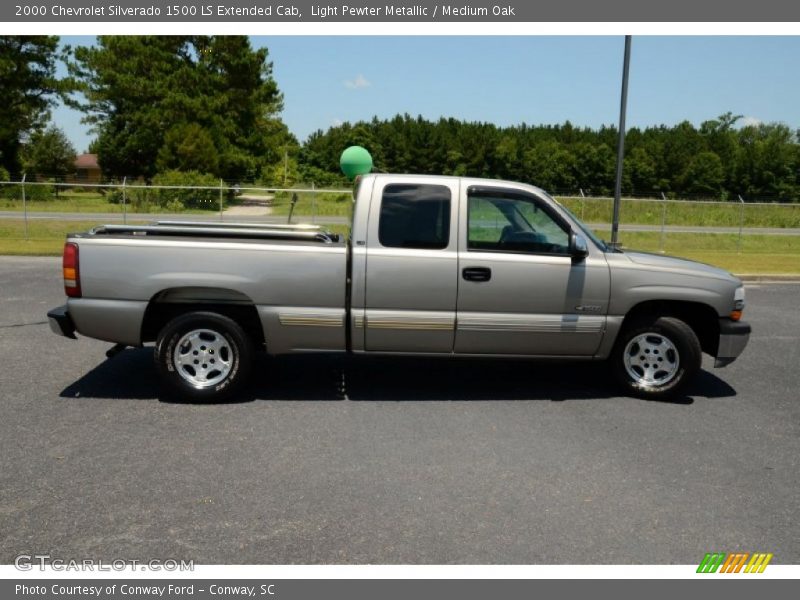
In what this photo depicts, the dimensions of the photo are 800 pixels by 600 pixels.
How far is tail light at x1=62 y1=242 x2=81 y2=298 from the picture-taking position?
579 centimetres

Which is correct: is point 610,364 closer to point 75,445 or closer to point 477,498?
point 477,498

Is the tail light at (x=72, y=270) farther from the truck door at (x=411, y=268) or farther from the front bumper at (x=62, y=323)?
the truck door at (x=411, y=268)

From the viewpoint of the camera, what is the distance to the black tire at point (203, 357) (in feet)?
19.5

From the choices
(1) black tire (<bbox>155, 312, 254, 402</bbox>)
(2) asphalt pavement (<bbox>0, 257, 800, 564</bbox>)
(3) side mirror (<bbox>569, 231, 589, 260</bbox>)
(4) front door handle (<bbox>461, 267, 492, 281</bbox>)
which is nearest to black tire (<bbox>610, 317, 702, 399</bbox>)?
(2) asphalt pavement (<bbox>0, 257, 800, 564</bbox>)

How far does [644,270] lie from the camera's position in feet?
20.5

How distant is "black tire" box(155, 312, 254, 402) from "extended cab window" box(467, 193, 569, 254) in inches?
85.0

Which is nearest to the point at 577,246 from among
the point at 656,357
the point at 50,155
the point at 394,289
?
the point at 656,357

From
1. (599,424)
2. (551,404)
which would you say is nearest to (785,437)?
(599,424)

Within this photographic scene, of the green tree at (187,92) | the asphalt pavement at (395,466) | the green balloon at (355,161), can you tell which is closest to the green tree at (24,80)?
the green tree at (187,92)

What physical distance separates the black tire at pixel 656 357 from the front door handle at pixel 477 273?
1.38 metres

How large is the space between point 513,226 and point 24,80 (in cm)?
4480

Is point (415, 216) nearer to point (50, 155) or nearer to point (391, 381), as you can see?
point (391, 381)

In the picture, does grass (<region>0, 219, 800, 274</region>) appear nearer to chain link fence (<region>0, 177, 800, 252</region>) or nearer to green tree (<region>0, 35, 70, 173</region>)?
chain link fence (<region>0, 177, 800, 252</region>)

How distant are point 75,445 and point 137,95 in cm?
4583
